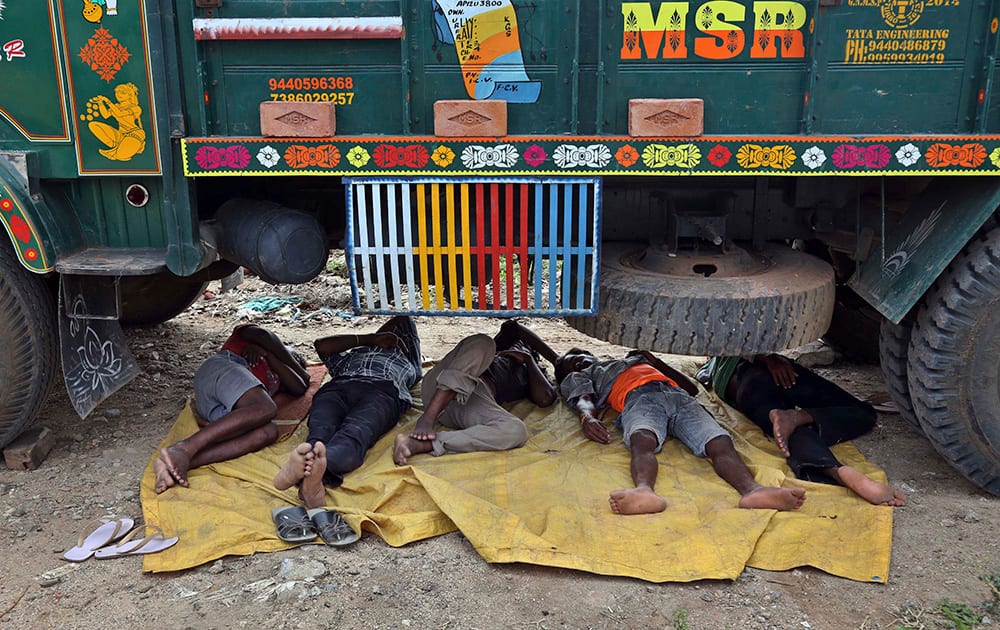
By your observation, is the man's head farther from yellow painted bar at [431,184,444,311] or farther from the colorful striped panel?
yellow painted bar at [431,184,444,311]

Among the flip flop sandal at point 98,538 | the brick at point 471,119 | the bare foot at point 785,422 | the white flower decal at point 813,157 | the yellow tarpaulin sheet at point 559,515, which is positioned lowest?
the flip flop sandal at point 98,538

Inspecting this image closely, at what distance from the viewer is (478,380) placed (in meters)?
4.24

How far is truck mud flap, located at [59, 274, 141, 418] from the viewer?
3.82 m

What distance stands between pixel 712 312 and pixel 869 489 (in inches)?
37.7

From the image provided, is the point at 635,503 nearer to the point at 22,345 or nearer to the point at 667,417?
the point at 667,417

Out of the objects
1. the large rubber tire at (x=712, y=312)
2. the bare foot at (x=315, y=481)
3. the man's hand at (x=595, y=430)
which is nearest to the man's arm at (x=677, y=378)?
the man's hand at (x=595, y=430)

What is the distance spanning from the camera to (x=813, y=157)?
347cm

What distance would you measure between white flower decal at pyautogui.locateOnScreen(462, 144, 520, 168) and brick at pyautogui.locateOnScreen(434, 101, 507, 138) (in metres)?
0.06

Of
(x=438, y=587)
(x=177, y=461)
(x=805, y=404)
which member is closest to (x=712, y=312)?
(x=805, y=404)

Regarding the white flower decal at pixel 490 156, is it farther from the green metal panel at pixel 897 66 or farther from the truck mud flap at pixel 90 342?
the truck mud flap at pixel 90 342

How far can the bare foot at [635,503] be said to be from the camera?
11.4ft

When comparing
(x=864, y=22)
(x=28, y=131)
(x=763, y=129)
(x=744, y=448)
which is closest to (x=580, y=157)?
(x=763, y=129)

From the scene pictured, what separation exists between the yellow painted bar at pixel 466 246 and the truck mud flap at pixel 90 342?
1.64m

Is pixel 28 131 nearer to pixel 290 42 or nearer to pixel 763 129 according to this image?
pixel 290 42
